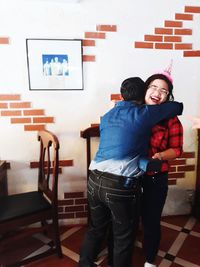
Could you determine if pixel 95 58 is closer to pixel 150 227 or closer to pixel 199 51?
pixel 199 51

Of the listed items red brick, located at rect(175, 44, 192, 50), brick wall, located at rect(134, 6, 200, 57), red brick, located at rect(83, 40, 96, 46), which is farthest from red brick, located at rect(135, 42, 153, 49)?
red brick, located at rect(83, 40, 96, 46)

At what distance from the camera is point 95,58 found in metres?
2.00

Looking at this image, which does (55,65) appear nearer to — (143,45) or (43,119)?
(43,119)

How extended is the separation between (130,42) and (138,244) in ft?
5.40

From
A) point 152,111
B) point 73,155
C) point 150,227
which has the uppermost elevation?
point 152,111

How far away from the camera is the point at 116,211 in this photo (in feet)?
4.25

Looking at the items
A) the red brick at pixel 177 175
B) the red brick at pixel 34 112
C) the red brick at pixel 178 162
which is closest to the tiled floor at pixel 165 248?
the red brick at pixel 177 175

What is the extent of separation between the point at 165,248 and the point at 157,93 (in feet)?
4.10

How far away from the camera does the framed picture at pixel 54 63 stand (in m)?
1.91

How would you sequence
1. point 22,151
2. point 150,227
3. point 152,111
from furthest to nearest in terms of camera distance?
point 22,151 < point 150,227 < point 152,111

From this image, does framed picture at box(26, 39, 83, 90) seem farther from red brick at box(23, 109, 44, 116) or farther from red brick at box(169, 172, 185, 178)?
red brick at box(169, 172, 185, 178)

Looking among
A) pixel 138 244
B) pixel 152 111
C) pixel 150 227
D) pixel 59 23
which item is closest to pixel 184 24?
pixel 59 23

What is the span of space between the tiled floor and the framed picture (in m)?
1.25

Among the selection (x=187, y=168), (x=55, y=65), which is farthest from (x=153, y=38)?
(x=187, y=168)
